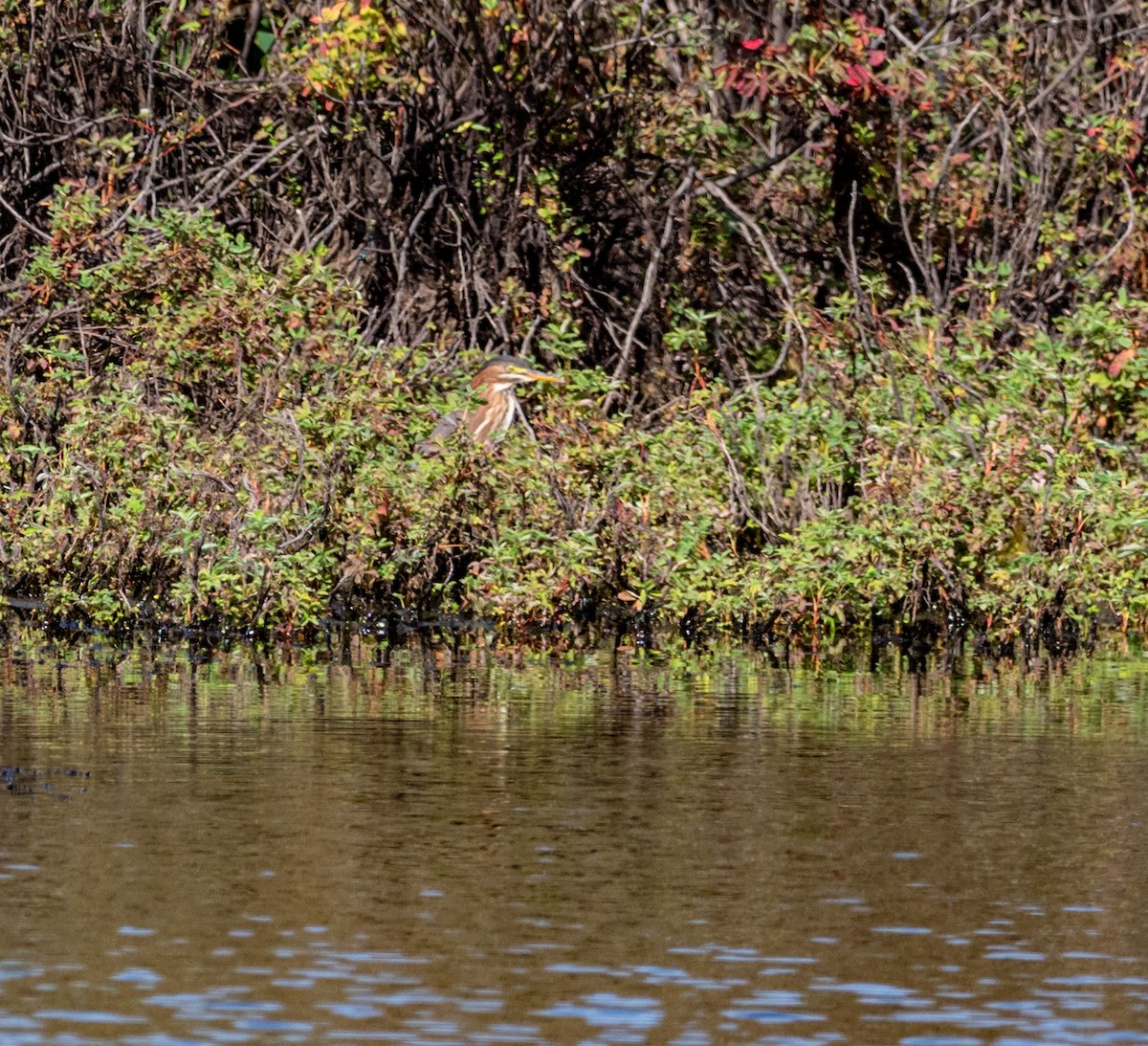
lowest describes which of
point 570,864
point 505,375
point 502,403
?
point 570,864

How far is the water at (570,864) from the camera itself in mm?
4938

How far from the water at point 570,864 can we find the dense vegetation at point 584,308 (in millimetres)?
2360

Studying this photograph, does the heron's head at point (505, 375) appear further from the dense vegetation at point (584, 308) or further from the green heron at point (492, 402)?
the dense vegetation at point (584, 308)

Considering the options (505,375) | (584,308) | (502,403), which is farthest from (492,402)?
(584,308)

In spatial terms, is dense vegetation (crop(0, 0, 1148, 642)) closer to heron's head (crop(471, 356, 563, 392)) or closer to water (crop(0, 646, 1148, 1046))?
heron's head (crop(471, 356, 563, 392))

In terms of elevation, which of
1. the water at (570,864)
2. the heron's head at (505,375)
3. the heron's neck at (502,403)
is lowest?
the water at (570,864)

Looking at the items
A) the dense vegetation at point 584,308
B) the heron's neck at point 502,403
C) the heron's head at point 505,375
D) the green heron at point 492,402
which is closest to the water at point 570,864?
the dense vegetation at point 584,308

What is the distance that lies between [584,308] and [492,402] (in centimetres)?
226

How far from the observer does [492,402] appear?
1446 cm

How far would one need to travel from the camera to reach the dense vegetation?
1227 cm

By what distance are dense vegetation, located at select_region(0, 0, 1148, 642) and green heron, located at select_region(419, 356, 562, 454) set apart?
164 mm

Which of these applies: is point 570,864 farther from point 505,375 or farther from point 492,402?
point 505,375

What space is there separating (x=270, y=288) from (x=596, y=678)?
5200 millimetres

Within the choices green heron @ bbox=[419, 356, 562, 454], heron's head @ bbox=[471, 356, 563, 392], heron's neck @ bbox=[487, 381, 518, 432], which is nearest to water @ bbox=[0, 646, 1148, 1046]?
green heron @ bbox=[419, 356, 562, 454]
